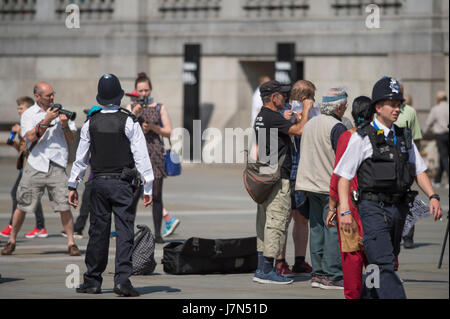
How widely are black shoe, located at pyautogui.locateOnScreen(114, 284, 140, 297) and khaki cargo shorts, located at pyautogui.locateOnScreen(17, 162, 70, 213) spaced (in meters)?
2.97

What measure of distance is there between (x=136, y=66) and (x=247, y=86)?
300 centimetres

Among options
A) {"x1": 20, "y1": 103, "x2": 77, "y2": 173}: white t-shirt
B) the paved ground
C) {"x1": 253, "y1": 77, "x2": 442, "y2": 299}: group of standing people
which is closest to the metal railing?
the paved ground

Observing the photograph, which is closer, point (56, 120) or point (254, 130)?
point (254, 130)

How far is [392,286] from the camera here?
23.7ft

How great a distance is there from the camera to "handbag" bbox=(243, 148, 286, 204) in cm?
974

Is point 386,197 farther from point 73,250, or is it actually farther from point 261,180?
point 73,250

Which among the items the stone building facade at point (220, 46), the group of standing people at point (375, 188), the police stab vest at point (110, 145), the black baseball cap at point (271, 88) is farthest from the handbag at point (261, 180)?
the stone building facade at point (220, 46)

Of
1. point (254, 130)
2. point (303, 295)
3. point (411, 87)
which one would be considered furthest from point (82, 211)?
point (411, 87)

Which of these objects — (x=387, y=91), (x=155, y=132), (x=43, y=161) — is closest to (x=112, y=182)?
(x=387, y=91)

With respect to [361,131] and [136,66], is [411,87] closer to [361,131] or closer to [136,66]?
[136,66]

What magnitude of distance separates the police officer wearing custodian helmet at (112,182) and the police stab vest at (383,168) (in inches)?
84.6

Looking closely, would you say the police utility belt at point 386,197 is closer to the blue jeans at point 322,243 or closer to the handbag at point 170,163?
the blue jeans at point 322,243

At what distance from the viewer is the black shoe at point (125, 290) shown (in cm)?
876

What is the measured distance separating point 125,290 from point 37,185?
3.26 meters
